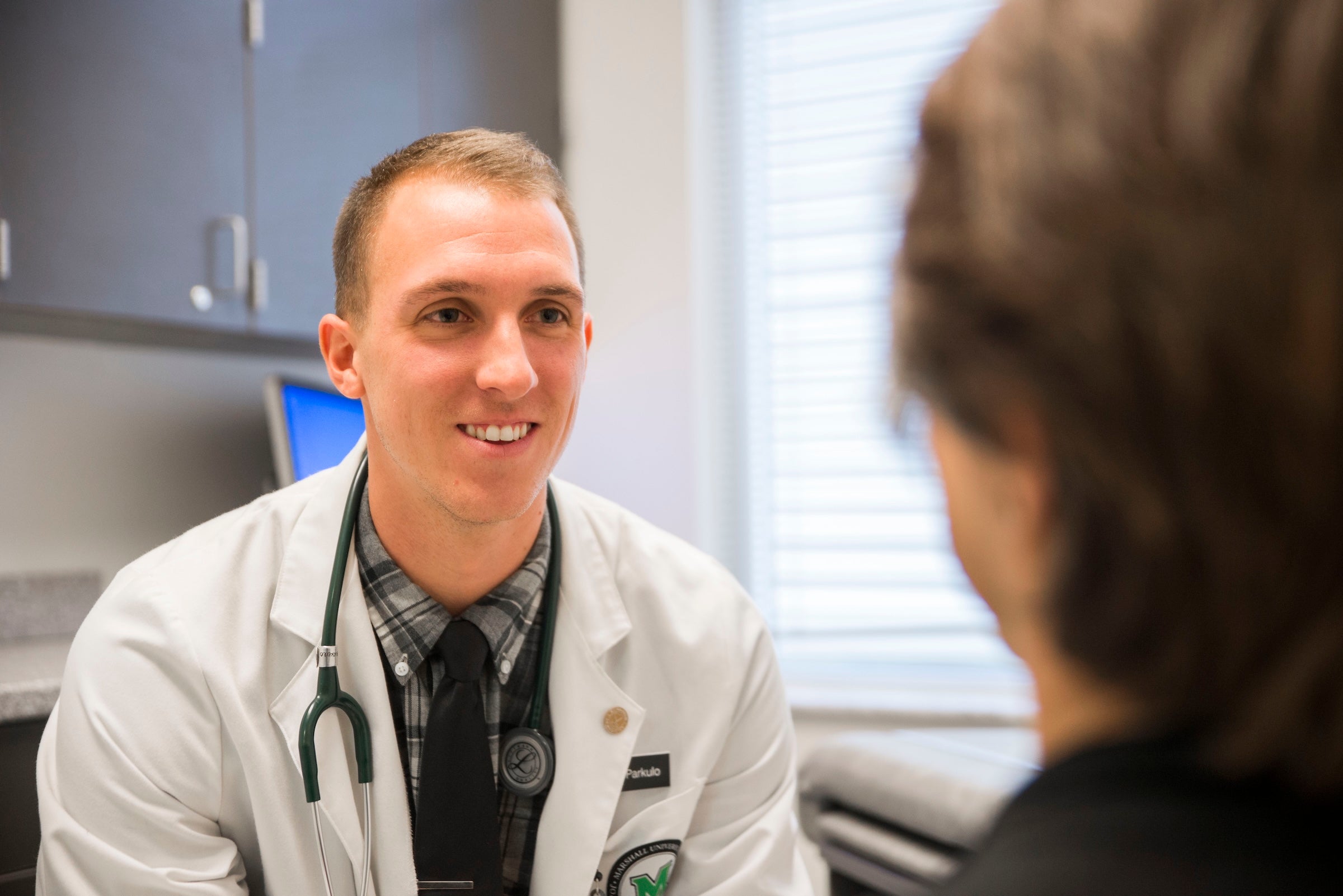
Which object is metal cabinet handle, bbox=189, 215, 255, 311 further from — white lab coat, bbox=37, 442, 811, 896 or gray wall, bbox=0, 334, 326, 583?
white lab coat, bbox=37, 442, 811, 896

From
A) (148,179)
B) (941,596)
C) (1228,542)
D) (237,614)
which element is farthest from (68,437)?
(1228,542)

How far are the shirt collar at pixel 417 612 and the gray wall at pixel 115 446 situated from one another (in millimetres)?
1137

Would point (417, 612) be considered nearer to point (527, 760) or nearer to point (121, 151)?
point (527, 760)

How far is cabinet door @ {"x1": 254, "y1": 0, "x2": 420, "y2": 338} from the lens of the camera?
7.25 ft

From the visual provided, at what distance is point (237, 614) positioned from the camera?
4.04ft

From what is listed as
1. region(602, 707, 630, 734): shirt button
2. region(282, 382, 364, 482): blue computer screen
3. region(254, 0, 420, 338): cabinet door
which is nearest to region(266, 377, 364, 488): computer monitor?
region(282, 382, 364, 482): blue computer screen

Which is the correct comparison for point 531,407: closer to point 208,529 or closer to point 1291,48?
point 208,529

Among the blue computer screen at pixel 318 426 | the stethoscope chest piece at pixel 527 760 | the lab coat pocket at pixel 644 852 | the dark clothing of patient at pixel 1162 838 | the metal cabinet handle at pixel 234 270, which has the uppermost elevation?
the metal cabinet handle at pixel 234 270

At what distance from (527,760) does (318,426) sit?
117 centimetres

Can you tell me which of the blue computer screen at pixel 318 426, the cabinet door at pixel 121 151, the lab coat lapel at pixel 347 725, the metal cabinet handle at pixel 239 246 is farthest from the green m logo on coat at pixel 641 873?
the metal cabinet handle at pixel 239 246

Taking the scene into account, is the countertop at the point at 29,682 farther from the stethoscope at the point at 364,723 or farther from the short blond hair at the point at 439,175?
the short blond hair at the point at 439,175

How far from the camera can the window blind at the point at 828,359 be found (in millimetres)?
2889

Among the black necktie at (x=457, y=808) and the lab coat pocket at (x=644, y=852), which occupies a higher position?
the black necktie at (x=457, y=808)

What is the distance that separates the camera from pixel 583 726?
1.29 meters
